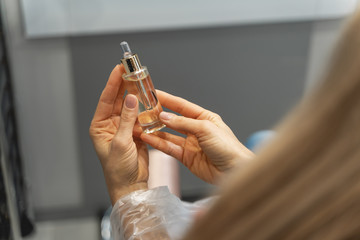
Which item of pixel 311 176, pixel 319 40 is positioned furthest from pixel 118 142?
pixel 319 40

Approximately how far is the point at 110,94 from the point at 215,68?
0.71 metres

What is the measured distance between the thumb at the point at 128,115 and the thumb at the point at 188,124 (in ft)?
0.20

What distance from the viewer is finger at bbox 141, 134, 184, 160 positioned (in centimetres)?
80

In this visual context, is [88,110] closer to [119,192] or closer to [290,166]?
[119,192]

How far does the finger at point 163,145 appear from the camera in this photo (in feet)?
2.63

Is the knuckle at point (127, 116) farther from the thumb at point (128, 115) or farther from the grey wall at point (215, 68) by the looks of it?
the grey wall at point (215, 68)

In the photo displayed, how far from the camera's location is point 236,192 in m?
0.32

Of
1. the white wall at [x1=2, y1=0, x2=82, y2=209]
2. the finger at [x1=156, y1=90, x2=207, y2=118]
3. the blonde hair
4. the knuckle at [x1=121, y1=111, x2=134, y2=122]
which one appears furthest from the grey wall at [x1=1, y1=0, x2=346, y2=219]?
the blonde hair

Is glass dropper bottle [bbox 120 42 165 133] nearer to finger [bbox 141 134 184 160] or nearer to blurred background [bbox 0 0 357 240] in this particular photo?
finger [bbox 141 134 184 160]

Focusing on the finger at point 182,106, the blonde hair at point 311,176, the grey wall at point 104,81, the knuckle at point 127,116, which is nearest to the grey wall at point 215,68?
the grey wall at point 104,81

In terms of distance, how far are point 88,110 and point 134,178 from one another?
0.66 metres

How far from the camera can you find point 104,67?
1.31 meters

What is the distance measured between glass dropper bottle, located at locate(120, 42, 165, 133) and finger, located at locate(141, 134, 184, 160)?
2.0 inches

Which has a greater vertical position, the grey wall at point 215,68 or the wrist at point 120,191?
the grey wall at point 215,68
